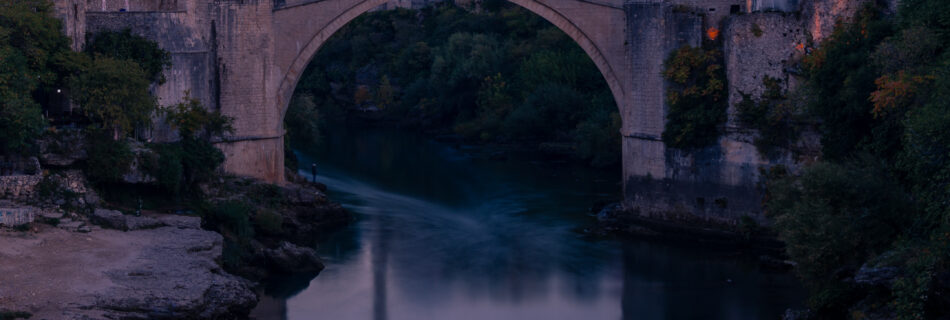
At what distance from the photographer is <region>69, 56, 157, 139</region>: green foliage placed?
19.4 metres

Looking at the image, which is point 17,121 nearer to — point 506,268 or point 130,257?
point 130,257

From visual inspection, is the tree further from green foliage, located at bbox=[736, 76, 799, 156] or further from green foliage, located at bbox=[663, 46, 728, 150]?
green foliage, located at bbox=[736, 76, 799, 156]

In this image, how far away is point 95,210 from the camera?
18250 millimetres

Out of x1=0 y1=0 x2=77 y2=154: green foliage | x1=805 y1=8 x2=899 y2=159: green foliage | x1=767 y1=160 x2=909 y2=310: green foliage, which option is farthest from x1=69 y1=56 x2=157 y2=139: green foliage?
x1=805 y1=8 x2=899 y2=159: green foliage

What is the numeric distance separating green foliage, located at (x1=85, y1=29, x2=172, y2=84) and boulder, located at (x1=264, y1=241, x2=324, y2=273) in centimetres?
415

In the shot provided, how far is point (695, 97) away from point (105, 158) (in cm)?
1065

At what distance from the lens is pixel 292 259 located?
1931 cm

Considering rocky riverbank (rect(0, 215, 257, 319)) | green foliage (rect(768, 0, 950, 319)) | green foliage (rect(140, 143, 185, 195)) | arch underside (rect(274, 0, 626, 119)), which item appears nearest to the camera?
green foliage (rect(768, 0, 950, 319))

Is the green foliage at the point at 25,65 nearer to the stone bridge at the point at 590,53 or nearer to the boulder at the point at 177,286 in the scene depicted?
the stone bridge at the point at 590,53

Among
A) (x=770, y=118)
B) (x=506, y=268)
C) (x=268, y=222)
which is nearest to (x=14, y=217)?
(x=268, y=222)

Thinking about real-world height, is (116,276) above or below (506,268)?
above

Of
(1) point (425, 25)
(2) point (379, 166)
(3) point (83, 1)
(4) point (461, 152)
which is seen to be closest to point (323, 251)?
(3) point (83, 1)

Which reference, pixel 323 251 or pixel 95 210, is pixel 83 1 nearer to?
pixel 95 210

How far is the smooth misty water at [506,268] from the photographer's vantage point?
17969 mm
